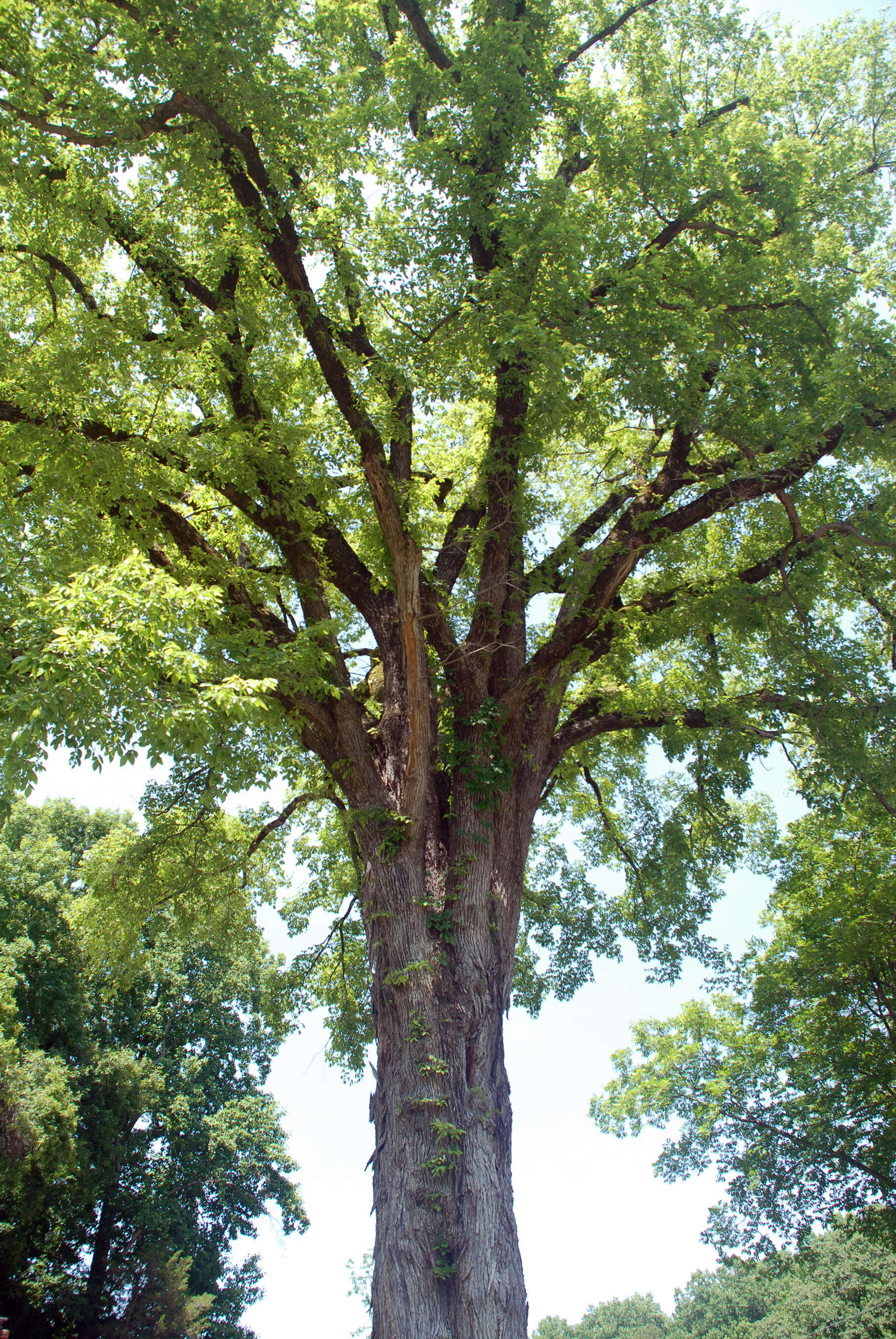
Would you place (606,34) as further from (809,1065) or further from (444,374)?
(809,1065)

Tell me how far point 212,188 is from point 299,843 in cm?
817

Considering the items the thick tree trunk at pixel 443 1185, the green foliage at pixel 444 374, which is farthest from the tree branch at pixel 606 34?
the thick tree trunk at pixel 443 1185

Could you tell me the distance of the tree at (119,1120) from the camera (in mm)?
15469

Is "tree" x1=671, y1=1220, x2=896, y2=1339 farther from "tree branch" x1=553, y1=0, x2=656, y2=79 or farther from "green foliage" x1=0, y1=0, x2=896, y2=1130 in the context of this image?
"tree branch" x1=553, y1=0, x2=656, y2=79

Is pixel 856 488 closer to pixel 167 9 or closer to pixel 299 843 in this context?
pixel 167 9

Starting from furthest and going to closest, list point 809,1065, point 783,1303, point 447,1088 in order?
point 783,1303 → point 809,1065 → point 447,1088

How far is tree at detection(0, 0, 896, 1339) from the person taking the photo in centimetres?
602

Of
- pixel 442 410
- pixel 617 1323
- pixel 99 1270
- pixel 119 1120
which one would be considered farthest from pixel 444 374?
pixel 617 1323

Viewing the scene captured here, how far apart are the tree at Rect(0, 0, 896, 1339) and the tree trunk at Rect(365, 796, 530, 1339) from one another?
3cm

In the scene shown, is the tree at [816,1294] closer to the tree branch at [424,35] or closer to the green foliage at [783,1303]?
the green foliage at [783,1303]

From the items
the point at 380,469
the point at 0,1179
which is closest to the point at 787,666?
the point at 380,469

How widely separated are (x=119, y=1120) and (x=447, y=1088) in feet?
51.9

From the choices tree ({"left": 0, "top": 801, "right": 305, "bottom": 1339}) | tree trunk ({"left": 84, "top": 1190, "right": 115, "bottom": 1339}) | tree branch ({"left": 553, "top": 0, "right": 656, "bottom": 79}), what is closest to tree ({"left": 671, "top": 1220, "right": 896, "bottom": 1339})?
tree ({"left": 0, "top": 801, "right": 305, "bottom": 1339})

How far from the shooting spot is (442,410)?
991cm
